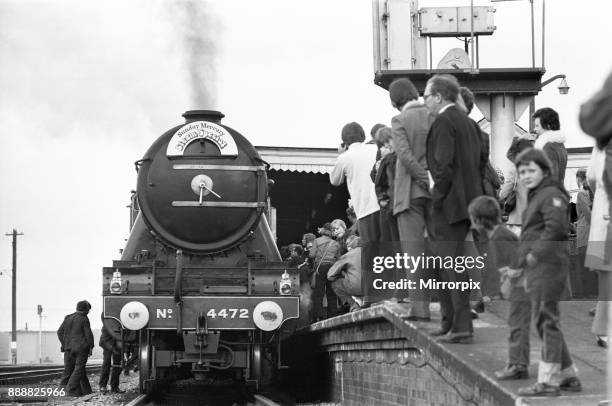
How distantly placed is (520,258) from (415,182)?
196 centimetres

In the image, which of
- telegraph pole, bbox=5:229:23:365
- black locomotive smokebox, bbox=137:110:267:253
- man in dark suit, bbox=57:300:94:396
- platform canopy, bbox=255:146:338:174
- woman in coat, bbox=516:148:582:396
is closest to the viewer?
woman in coat, bbox=516:148:582:396

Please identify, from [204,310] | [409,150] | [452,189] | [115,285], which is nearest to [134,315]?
[115,285]

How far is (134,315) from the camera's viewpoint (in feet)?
36.1

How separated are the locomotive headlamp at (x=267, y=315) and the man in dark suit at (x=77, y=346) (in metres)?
4.74

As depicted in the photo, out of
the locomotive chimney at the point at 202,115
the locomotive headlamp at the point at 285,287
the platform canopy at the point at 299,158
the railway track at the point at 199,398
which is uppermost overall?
the platform canopy at the point at 299,158

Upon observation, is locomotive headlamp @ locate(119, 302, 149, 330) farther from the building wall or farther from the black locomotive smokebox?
the building wall

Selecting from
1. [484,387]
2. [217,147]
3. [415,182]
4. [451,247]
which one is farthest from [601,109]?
[217,147]

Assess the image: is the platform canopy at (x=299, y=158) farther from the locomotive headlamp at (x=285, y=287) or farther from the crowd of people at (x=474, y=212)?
the crowd of people at (x=474, y=212)

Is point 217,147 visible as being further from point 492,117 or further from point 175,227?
point 492,117

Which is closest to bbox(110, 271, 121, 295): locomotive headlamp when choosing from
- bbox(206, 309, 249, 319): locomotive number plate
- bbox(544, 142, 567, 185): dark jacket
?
bbox(206, 309, 249, 319): locomotive number plate

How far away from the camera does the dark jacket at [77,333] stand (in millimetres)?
15117

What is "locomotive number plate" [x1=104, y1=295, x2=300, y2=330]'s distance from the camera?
11125 millimetres

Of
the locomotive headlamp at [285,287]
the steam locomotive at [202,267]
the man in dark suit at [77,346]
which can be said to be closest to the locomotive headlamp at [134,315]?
the steam locomotive at [202,267]

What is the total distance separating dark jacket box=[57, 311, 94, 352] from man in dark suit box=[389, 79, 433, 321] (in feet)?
28.1
